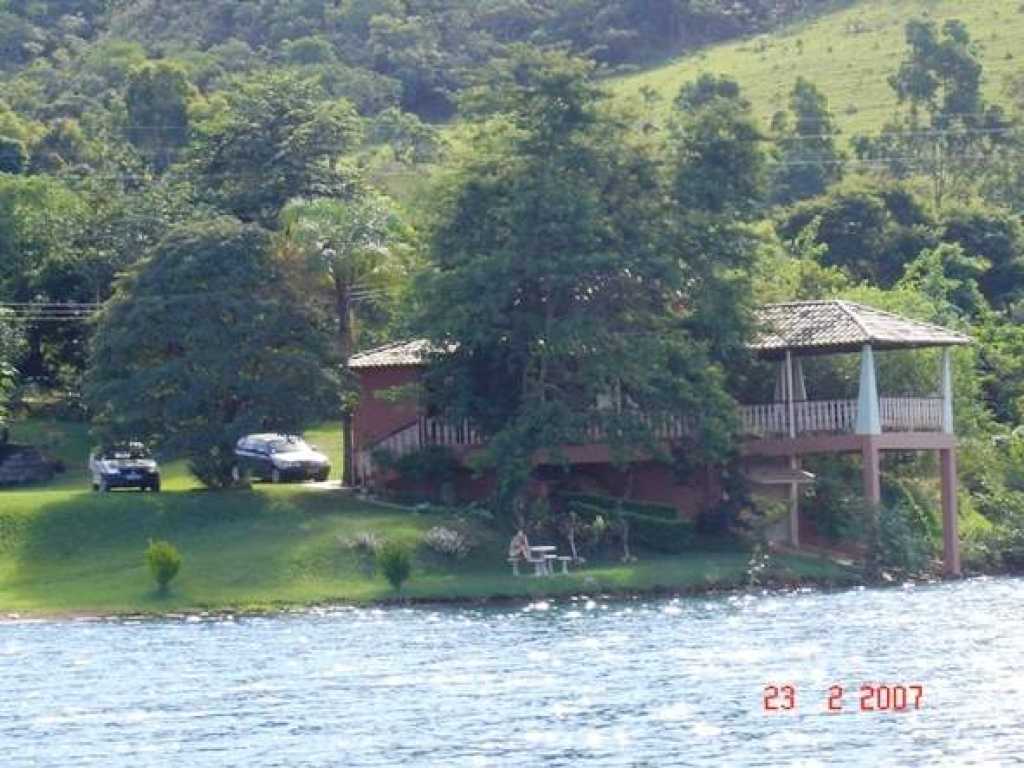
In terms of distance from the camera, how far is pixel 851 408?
64.4 metres

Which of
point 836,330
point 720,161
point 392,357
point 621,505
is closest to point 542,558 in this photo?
A: point 621,505

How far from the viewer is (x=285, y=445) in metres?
69.2

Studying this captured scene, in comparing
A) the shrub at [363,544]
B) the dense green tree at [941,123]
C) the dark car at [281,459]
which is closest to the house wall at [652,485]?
the shrub at [363,544]

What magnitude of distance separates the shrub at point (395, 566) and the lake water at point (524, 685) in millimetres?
1719

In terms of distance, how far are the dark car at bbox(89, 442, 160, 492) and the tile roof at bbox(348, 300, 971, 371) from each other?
5.94 meters

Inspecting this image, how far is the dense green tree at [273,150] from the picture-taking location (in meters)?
83.4

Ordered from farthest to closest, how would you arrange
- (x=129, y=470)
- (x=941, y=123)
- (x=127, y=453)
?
(x=941, y=123) < (x=127, y=453) < (x=129, y=470)

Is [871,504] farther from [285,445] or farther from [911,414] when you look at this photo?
[285,445]

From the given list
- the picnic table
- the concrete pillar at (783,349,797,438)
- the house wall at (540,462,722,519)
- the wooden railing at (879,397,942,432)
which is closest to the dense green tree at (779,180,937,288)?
the wooden railing at (879,397,942,432)

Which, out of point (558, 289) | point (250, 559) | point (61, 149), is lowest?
point (250, 559)

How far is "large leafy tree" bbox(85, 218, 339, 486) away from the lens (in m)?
64.6

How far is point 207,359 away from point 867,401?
Result: 16.4 meters

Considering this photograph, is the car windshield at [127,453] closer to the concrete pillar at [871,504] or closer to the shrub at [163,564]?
the shrub at [163,564]

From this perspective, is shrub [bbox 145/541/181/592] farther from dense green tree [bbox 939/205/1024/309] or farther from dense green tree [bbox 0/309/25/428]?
dense green tree [bbox 939/205/1024/309]
